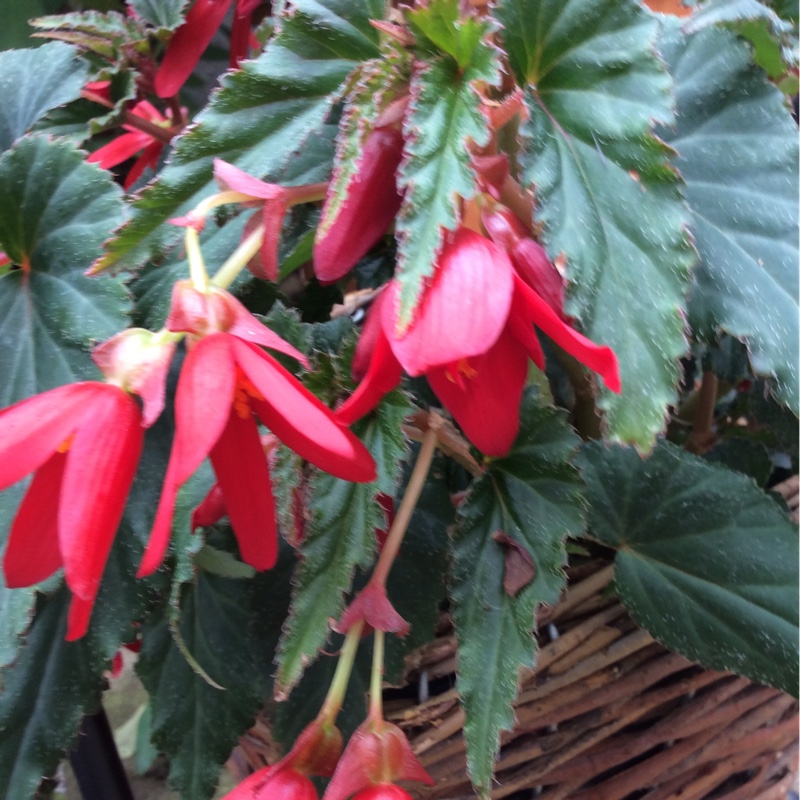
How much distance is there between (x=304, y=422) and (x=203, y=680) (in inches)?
→ 11.7

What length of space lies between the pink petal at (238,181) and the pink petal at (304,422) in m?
0.08

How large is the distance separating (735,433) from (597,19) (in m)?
0.44

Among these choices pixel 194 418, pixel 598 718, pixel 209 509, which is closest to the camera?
pixel 194 418

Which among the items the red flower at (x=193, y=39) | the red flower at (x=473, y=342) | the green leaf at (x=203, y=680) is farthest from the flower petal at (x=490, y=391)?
the red flower at (x=193, y=39)

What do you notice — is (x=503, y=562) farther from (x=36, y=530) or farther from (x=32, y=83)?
(x=32, y=83)

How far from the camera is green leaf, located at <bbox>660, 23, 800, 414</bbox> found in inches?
11.7

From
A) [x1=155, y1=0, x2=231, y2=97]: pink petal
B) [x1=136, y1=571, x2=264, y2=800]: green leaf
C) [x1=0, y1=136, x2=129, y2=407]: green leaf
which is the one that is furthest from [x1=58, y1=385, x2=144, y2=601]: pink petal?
[x1=155, y1=0, x2=231, y2=97]: pink petal

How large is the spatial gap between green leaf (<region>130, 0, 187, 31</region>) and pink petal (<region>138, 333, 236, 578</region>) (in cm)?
36

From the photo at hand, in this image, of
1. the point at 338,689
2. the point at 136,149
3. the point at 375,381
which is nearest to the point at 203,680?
the point at 338,689

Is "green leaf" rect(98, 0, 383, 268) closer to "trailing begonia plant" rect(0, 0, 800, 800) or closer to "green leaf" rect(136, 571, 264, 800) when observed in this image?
"trailing begonia plant" rect(0, 0, 800, 800)

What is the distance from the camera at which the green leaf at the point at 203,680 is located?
0.43 meters

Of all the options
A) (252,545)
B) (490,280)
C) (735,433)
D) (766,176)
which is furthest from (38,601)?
(735,433)

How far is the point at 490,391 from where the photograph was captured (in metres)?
0.28

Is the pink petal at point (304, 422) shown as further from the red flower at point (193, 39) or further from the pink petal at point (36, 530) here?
the red flower at point (193, 39)
